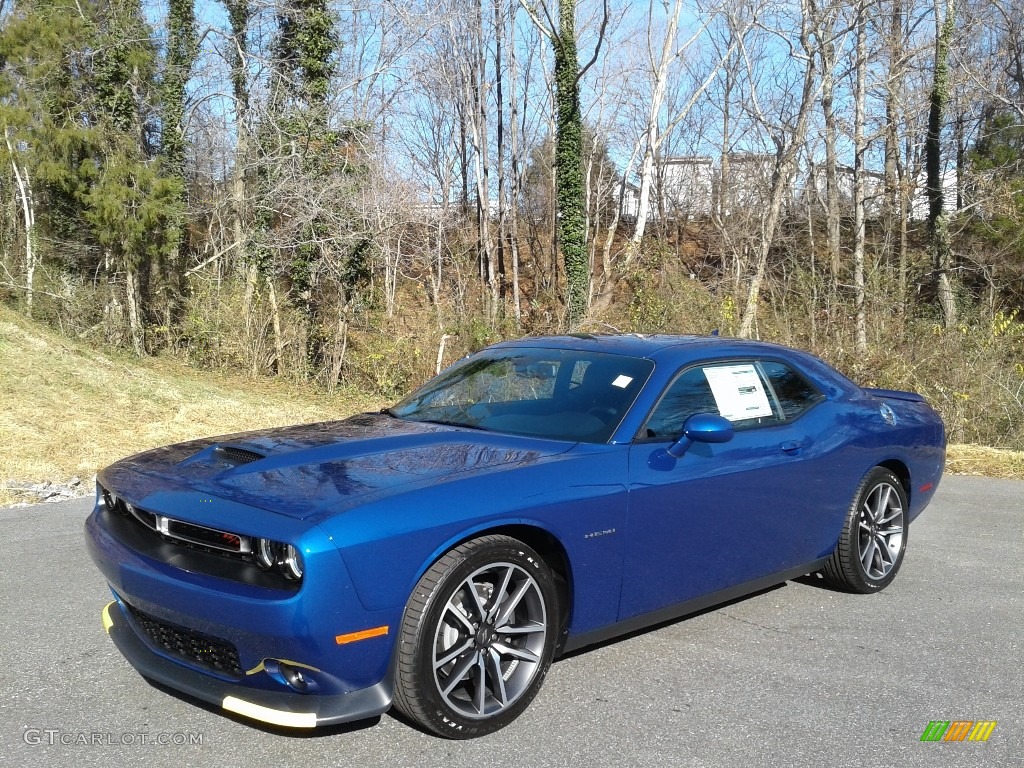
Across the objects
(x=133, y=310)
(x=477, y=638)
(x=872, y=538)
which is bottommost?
(x=872, y=538)

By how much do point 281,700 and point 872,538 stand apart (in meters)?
3.64

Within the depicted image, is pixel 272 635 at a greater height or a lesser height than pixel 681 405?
lesser

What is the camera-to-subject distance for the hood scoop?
3777mm

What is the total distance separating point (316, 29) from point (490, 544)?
1833 centimetres

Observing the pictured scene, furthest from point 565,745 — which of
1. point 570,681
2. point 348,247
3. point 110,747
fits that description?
point 348,247

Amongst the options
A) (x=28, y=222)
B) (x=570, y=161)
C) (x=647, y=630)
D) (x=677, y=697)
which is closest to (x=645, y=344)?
(x=647, y=630)

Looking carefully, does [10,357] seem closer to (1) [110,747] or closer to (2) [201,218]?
(1) [110,747]

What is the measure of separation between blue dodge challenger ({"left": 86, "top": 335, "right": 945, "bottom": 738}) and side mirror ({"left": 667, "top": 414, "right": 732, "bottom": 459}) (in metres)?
0.01

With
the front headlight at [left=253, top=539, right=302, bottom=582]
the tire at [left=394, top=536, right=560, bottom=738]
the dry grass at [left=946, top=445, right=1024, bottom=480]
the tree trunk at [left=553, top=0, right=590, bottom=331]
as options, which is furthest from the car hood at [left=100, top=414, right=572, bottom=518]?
the tree trunk at [left=553, top=0, right=590, bottom=331]

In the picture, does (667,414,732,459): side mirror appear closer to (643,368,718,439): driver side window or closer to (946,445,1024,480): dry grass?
(643,368,718,439): driver side window

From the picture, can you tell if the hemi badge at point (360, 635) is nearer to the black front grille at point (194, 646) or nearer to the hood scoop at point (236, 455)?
the black front grille at point (194, 646)

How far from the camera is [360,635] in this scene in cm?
303

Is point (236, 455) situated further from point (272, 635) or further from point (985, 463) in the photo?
point (985, 463)

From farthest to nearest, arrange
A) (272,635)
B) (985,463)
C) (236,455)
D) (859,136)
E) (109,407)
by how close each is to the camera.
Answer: (859,136) → (109,407) → (985,463) → (236,455) → (272,635)
